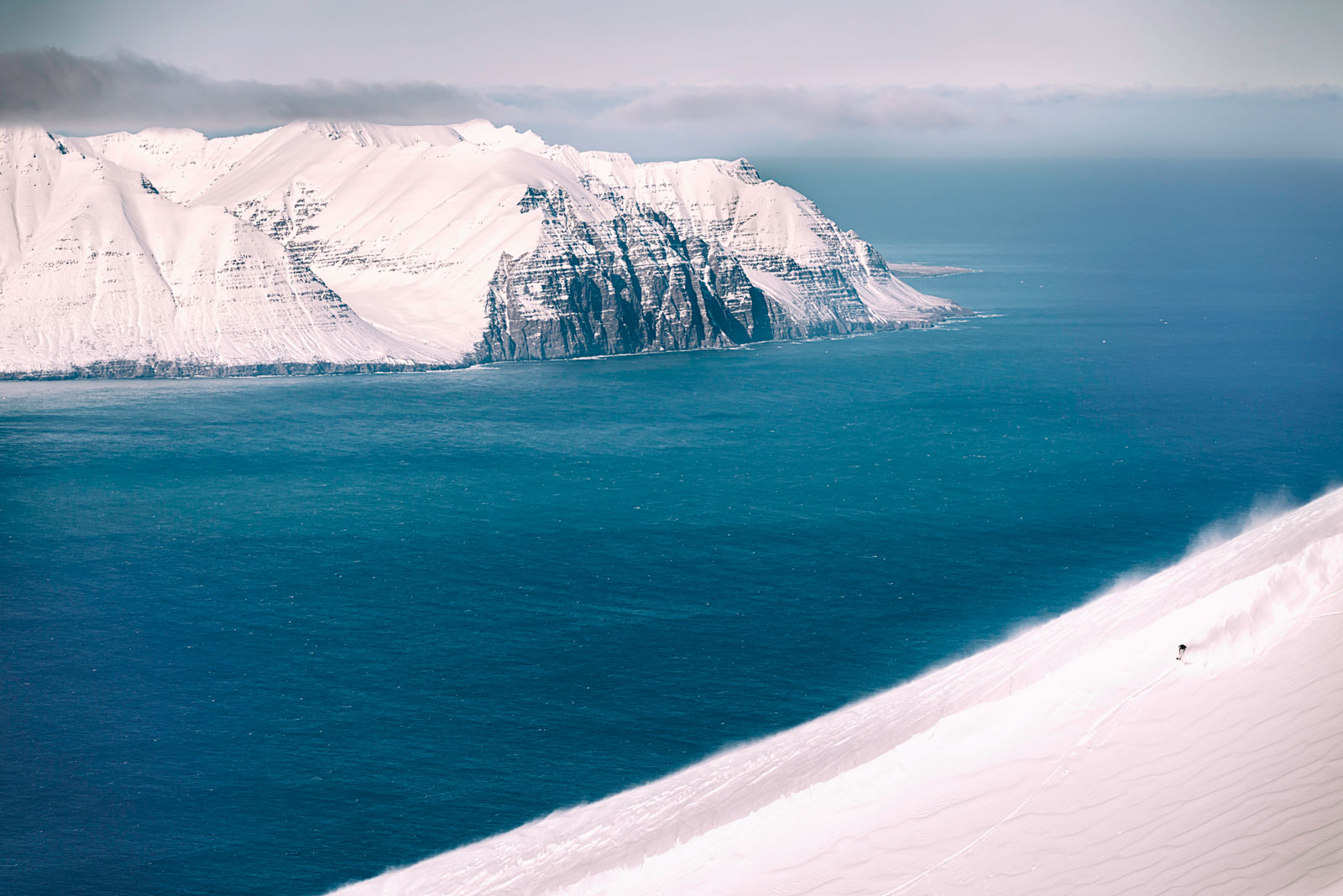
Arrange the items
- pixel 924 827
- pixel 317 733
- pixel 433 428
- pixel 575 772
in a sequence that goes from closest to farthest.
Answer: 1. pixel 924 827
2. pixel 575 772
3. pixel 317 733
4. pixel 433 428

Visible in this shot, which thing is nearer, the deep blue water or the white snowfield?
the white snowfield

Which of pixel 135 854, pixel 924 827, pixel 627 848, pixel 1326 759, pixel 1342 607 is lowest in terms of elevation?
pixel 135 854

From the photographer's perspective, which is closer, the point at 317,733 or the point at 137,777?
the point at 137,777

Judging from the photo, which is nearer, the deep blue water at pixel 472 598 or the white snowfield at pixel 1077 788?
the white snowfield at pixel 1077 788

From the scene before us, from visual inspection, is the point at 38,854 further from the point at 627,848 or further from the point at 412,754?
the point at 627,848

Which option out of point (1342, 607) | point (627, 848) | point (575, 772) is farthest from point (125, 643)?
point (1342, 607)
